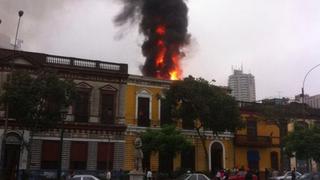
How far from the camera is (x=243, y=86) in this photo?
111 m

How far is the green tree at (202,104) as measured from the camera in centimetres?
4394

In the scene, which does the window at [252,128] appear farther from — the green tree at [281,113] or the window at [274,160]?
the window at [274,160]

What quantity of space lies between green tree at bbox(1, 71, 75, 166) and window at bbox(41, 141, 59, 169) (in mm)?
6664

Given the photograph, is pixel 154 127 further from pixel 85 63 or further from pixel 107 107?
pixel 85 63

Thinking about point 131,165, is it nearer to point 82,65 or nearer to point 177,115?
point 177,115

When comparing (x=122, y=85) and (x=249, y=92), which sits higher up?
(x=249, y=92)

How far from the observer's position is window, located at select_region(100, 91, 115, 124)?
44812 millimetres

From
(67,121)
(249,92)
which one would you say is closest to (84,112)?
(67,121)

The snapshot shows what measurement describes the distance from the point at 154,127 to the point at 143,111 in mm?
1814

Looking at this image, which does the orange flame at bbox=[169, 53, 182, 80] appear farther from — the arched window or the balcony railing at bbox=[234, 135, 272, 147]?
the balcony railing at bbox=[234, 135, 272, 147]

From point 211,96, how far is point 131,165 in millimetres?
9424

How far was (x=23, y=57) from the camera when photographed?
41750mm

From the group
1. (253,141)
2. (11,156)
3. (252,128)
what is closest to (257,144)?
(253,141)

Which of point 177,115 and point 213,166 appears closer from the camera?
point 177,115
